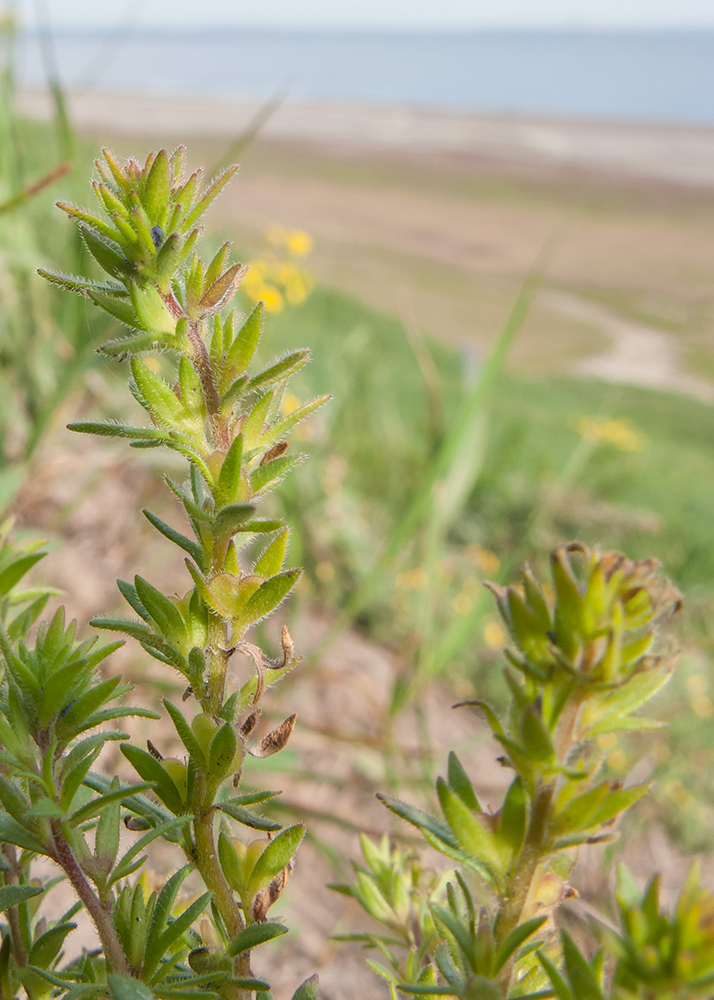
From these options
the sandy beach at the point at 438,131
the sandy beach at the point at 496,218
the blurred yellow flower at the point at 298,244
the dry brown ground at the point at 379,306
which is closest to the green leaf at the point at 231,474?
the dry brown ground at the point at 379,306

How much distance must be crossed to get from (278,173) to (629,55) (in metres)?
43.2

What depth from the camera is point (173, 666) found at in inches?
14.3

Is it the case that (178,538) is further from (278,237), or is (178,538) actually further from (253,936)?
(278,237)

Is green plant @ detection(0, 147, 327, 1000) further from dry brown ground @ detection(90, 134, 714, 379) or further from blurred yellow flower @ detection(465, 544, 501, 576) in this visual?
dry brown ground @ detection(90, 134, 714, 379)

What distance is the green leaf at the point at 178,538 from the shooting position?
34 centimetres

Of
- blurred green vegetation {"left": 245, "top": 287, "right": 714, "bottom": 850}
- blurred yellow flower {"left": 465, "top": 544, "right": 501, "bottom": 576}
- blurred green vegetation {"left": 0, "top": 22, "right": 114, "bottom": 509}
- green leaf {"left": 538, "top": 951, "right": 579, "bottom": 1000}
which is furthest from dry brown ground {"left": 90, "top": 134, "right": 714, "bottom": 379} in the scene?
green leaf {"left": 538, "top": 951, "right": 579, "bottom": 1000}

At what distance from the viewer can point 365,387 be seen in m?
3.78

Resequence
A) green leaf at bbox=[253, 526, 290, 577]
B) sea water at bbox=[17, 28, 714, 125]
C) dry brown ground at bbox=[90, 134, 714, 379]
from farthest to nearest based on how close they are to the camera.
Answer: sea water at bbox=[17, 28, 714, 125] → dry brown ground at bbox=[90, 134, 714, 379] → green leaf at bbox=[253, 526, 290, 577]

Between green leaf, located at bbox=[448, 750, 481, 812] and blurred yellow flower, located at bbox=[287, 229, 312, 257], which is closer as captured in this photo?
green leaf, located at bbox=[448, 750, 481, 812]

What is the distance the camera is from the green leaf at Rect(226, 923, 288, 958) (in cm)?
34

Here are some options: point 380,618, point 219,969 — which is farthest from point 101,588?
point 219,969

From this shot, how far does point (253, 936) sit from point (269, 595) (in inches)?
5.4

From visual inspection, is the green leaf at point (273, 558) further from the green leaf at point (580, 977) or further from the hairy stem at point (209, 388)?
the green leaf at point (580, 977)

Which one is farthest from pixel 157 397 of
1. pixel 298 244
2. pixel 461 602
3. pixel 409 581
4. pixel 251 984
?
Answer: pixel 461 602
